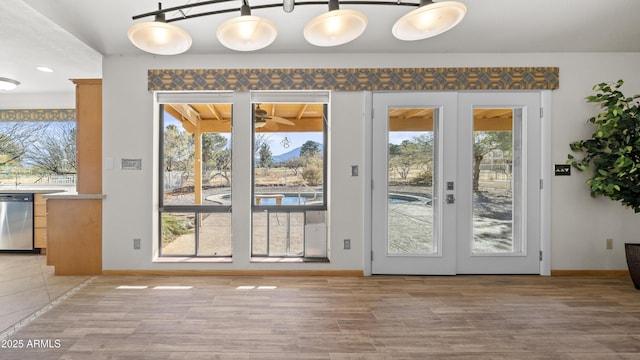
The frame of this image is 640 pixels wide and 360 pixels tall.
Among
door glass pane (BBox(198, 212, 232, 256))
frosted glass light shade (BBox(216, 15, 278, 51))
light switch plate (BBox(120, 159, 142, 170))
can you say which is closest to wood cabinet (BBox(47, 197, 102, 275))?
light switch plate (BBox(120, 159, 142, 170))

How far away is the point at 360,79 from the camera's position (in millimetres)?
3373

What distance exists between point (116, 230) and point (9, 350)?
61.9 inches

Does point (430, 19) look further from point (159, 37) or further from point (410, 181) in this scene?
point (410, 181)

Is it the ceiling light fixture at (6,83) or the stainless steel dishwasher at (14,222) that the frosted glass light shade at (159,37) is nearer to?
the ceiling light fixture at (6,83)

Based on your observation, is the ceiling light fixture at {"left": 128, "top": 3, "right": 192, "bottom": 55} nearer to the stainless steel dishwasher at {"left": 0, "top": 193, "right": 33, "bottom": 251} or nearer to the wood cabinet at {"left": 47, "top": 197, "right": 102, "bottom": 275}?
the wood cabinet at {"left": 47, "top": 197, "right": 102, "bottom": 275}

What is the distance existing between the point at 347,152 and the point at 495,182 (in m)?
1.76

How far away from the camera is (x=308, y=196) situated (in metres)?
3.67

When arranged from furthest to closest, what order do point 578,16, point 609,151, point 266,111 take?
point 266,111 → point 609,151 → point 578,16

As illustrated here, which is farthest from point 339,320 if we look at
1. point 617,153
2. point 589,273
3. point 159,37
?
point 617,153

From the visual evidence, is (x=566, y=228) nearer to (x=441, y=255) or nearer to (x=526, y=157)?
(x=526, y=157)

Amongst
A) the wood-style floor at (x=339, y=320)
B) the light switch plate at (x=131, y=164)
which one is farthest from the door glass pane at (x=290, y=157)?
the light switch plate at (x=131, y=164)

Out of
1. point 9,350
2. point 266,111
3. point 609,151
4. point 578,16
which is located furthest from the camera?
point 266,111

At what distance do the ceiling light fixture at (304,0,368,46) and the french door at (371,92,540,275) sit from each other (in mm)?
1779

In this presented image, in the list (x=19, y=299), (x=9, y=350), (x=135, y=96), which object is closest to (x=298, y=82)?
(x=135, y=96)
